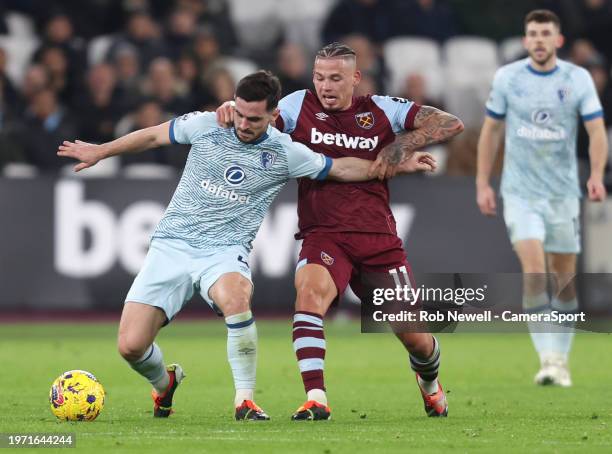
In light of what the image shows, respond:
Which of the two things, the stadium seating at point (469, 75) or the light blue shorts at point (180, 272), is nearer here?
the light blue shorts at point (180, 272)

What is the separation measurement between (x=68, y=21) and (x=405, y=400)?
1108 cm

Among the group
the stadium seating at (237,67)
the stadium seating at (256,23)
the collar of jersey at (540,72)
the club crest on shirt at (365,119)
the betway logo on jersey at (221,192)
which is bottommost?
the betway logo on jersey at (221,192)

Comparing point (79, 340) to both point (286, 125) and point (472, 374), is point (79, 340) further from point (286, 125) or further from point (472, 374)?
A: point (286, 125)

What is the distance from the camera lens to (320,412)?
8492mm

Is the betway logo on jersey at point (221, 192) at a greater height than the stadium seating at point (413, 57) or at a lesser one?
lesser

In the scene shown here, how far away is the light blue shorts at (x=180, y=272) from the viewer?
28.6 ft

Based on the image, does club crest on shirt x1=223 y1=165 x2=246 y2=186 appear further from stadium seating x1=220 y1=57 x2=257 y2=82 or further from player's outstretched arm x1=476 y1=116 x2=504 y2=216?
stadium seating x1=220 y1=57 x2=257 y2=82

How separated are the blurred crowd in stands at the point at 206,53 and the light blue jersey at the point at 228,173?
29.4ft

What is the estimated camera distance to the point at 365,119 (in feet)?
30.2

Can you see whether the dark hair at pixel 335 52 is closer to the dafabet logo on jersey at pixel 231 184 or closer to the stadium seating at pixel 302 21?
the dafabet logo on jersey at pixel 231 184

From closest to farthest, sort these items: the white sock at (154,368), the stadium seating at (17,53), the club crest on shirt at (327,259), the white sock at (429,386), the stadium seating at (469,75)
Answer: the white sock at (154,368) → the club crest on shirt at (327,259) → the white sock at (429,386) → the stadium seating at (17,53) → the stadium seating at (469,75)

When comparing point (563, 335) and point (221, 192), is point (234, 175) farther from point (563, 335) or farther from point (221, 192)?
point (563, 335)

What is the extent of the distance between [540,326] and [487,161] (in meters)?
1.40

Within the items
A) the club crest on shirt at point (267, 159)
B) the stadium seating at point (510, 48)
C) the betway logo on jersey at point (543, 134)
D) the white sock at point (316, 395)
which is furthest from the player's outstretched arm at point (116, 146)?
the stadium seating at point (510, 48)
